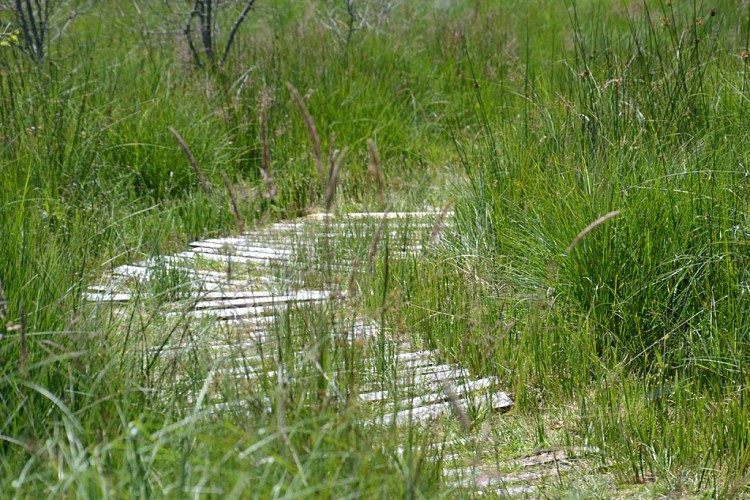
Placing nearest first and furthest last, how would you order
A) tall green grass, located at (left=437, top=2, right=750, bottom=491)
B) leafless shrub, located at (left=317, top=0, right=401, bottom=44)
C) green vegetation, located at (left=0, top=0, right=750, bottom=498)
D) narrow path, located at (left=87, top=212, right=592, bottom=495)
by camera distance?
green vegetation, located at (left=0, top=0, right=750, bottom=498) < narrow path, located at (left=87, top=212, right=592, bottom=495) < tall green grass, located at (left=437, top=2, right=750, bottom=491) < leafless shrub, located at (left=317, top=0, right=401, bottom=44)

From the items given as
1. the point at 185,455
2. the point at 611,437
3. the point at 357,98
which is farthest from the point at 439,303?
the point at 357,98

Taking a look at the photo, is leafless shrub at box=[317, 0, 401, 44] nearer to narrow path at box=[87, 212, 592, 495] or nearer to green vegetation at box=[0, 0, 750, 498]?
green vegetation at box=[0, 0, 750, 498]

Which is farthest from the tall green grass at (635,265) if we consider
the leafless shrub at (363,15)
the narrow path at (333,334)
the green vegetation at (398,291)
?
the leafless shrub at (363,15)

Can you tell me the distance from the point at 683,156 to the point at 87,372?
8.21 feet

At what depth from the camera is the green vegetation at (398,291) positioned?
77.0 inches

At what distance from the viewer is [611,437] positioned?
2783mm

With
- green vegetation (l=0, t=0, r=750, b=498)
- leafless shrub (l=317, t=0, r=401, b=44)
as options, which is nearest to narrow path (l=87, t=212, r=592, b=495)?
green vegetation (l=0, t=0, r=750, b=498)

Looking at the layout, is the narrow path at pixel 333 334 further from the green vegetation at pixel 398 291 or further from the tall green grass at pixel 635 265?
the tall green grass at pixel 635 265

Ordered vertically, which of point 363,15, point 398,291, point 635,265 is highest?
point 363,15

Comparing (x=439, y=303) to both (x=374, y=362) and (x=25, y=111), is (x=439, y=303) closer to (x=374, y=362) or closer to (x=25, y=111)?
(x=374, y=362)

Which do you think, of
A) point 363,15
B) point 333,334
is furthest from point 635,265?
point 363,15

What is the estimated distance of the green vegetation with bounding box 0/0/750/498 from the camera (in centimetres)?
196

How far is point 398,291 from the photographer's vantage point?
2270 mm

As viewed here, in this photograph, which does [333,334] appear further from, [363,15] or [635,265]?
[363,15]
